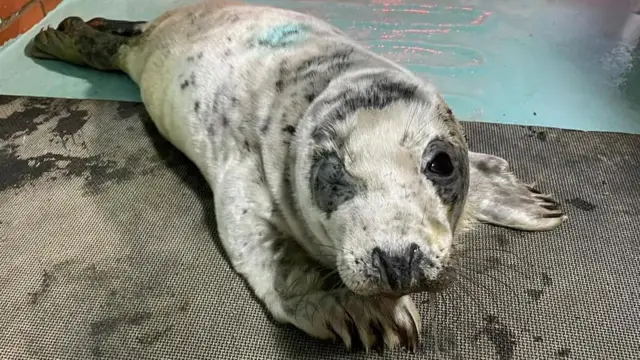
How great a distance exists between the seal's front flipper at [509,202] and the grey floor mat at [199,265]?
0.12 feet

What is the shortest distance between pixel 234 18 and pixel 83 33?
96 centimetres

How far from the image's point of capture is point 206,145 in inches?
79.4

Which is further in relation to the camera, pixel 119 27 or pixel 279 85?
pixel 119 27

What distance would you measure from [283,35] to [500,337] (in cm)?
107

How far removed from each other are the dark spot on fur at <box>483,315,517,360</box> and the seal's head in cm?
30

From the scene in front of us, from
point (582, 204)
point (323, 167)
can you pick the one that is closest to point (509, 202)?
point (582, 204)

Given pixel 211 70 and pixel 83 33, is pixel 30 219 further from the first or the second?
pixel 83 33

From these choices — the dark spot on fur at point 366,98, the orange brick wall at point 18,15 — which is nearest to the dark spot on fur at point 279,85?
the dark spot on fur at point 366,98

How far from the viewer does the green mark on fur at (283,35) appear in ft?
6.56

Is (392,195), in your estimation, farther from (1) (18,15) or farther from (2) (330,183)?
(1) (18,15)

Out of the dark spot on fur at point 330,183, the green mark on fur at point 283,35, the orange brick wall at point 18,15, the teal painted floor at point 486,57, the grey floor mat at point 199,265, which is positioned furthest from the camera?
the orange brick wall at point 18,15

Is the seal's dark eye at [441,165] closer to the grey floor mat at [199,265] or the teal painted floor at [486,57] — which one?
the grey floor mat at [199,265]

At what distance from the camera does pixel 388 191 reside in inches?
53.1

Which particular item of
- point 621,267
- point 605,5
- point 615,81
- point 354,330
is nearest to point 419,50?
point 615,81
